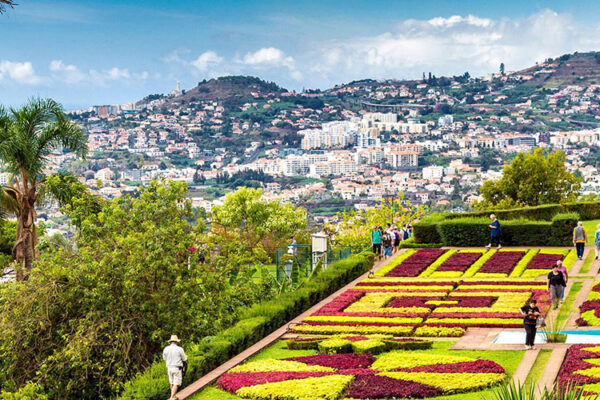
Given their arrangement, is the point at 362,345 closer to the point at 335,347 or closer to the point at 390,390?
the point at 335,347

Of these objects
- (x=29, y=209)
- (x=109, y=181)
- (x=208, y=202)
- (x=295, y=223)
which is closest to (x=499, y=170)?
(x=208, y=202)

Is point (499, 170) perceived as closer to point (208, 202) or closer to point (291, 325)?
point (208, 202)

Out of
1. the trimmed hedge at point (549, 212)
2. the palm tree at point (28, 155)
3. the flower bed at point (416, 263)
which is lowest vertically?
the flower bed at point (416, 263)

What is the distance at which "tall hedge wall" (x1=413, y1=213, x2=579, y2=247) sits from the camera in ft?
109

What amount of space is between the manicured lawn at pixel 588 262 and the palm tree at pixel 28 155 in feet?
53.1

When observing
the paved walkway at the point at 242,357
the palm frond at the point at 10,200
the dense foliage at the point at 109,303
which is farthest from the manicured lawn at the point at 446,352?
the palm frond at the point at 10,200

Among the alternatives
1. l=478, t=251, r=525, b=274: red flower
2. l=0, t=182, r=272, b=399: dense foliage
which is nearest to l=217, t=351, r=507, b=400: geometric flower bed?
l=0, t=182, r=272, b=399: dense foliage

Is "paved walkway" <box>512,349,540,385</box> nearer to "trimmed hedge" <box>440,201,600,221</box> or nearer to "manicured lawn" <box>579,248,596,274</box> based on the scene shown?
"manicured lawn" <box>579,248,596,274</box>

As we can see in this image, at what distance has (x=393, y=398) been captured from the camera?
15.3 m

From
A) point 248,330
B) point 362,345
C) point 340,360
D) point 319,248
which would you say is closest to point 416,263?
point 319,248

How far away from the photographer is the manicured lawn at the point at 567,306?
841 inches

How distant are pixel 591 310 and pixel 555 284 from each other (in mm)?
1056

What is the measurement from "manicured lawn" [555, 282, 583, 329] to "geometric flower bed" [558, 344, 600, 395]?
3047mm

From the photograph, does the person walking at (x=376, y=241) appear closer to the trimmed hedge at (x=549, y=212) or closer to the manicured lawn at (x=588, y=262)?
the manicured lawn at (x=588, y=262)
